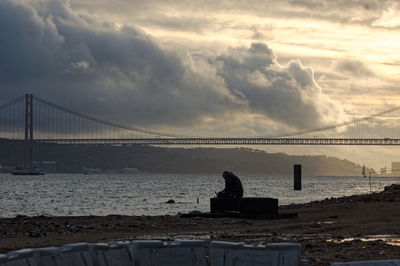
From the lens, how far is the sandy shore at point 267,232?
9.97 meters

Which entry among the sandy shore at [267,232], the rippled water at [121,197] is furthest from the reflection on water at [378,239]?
the rippled water at [121,197]

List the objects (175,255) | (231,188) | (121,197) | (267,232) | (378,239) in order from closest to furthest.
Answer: (175,255) < (378,239) < (267,232) < (231,188) < (121,197)

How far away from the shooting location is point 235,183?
1847cm

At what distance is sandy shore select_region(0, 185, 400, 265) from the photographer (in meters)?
9.97

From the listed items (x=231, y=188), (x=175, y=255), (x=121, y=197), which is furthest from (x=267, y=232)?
(x=121, y=197)

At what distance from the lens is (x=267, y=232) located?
43.4 feet

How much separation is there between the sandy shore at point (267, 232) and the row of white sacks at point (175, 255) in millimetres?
1535

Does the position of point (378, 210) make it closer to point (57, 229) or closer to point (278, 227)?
point (278, 227)

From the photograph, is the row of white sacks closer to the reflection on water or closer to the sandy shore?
the sandy shore

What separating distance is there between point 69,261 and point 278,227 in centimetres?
A: 803

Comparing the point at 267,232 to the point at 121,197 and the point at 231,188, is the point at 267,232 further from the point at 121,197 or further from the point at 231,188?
the point at 121,197

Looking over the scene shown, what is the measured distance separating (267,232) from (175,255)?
6.04 meters

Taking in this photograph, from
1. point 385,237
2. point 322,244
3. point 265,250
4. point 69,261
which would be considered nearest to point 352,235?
point 385,237

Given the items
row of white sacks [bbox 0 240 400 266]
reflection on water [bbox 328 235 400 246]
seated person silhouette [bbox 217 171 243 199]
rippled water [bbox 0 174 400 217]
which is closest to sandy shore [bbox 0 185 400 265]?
reflection on water [bbox 328 235 400 246]
